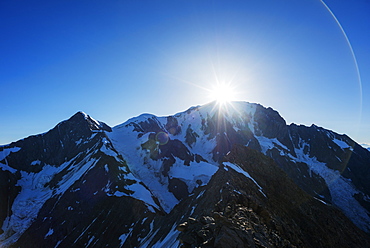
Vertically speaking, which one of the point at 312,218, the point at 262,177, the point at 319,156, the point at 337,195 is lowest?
the point at 312,218

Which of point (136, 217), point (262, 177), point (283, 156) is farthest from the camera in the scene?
point (283, 156)

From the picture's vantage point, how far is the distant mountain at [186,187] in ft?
87.6

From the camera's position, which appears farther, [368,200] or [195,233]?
[368,200]

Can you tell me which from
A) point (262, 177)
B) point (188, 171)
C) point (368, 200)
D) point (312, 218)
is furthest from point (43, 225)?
point (368, 200)

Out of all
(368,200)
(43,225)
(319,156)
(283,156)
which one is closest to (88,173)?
(43,225)

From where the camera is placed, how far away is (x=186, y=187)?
348ft

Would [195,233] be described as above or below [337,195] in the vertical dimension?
below

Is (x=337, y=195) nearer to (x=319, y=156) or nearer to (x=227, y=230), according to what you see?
(x=319, y=156)

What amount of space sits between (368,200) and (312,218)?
401 ft

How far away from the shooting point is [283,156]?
507 feet

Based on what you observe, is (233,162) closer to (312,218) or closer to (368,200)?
(312,218)

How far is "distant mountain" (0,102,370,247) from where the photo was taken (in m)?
26.7

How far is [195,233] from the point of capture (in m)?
16.4

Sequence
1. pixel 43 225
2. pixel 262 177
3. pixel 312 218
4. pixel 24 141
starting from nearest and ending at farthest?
pixel 312 218 → pixel 262 177 → pixel 43 225 → pixel 24 141
